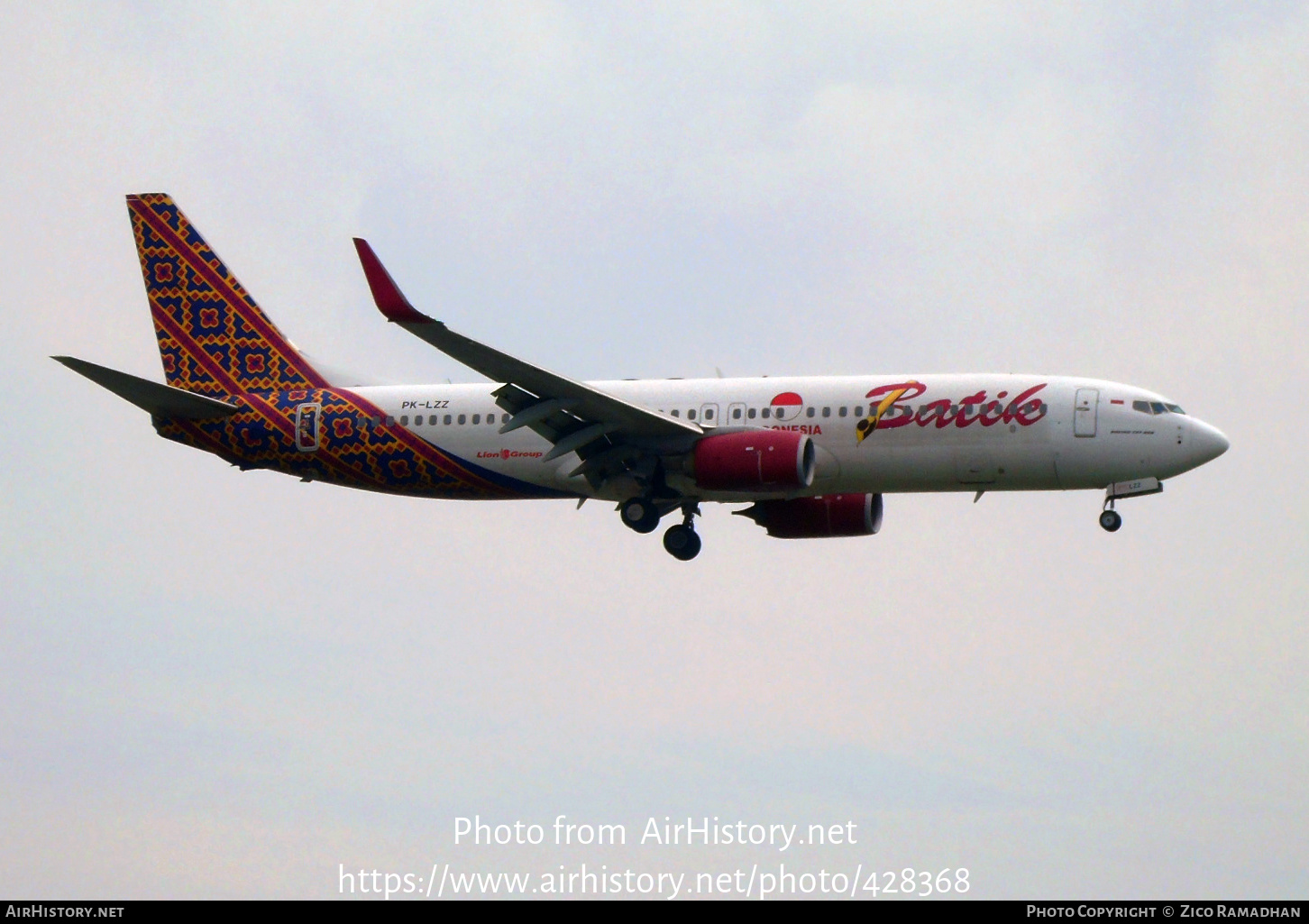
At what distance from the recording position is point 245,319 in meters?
54.7

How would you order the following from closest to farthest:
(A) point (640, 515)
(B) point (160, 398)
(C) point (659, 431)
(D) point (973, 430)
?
1. (D) point (973, 430)
2. (C) point (659, 431)
3. (A) point (640, 515)
4. (B) point (160, 398)

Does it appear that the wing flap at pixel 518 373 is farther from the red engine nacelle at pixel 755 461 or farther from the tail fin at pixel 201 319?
the tail fin at pixel 201 319

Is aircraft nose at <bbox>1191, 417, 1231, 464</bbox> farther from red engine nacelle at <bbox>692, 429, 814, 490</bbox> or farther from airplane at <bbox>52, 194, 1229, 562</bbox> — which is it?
red engine nacelle at <bbox>692, 429, 814, 490</bbox>

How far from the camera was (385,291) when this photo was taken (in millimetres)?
41750

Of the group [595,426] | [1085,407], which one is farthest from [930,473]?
[595,426]

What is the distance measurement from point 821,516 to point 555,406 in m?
9.16

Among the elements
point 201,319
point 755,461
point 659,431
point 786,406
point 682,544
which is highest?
Answer: point 201,319

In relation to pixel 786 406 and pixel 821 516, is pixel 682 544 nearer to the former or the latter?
pixel 821 516

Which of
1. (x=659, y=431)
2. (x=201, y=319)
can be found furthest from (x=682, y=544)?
(x=201, y=319)

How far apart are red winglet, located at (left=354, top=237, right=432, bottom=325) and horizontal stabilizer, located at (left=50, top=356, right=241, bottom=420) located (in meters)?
9.88

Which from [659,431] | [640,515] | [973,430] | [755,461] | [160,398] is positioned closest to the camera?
[755,461]

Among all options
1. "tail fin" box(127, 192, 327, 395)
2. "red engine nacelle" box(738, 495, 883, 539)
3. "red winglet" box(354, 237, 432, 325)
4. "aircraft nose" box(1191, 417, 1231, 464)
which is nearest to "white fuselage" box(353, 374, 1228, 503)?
"aircraft nose" box(1191, 417, 1231, 464)

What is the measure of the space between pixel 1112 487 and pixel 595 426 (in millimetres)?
12835
